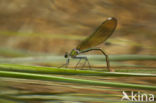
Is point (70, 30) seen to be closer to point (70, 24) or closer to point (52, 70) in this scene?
point (70, 24)

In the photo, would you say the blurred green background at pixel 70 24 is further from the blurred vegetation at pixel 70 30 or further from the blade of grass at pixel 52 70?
the blade of grass at pixel 52 70

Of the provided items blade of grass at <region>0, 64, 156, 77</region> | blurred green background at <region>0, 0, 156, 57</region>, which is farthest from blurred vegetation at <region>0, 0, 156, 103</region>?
blade of grass at <region>0, 64, 156, 77</region>

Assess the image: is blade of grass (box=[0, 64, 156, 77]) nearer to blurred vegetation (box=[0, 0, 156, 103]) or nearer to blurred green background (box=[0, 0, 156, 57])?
blurred vegetation (box=[0, 0, 156, 103])

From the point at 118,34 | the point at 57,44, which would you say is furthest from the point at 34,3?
the point at 118,34

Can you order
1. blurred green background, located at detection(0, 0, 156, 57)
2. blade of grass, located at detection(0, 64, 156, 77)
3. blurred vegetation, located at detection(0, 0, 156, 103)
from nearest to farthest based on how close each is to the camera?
blade of grass, located at detection(0, 64, 156, 77) < blurred vegetation, located at detection(0, 0, 156, 103) < blurred green background, located at detection(0, 0, 156, 57)

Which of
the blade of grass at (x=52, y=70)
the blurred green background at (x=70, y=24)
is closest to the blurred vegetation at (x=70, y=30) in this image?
the blurred green background at (x=70, y=24)

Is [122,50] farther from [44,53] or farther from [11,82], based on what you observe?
[11,82]

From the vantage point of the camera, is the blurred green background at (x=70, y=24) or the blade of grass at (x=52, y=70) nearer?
the blade of grass at (x=52, y=70)

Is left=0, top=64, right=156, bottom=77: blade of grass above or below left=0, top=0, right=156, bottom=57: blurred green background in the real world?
below

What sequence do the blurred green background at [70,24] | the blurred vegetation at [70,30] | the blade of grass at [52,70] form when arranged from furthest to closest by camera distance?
the blurred green background at [70,24], the blurred vegetation at [70,30], the blade of grass at [52,70]

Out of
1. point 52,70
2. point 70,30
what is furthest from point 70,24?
point 52,70

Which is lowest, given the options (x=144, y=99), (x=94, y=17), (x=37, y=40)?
(x=144, y=99)
